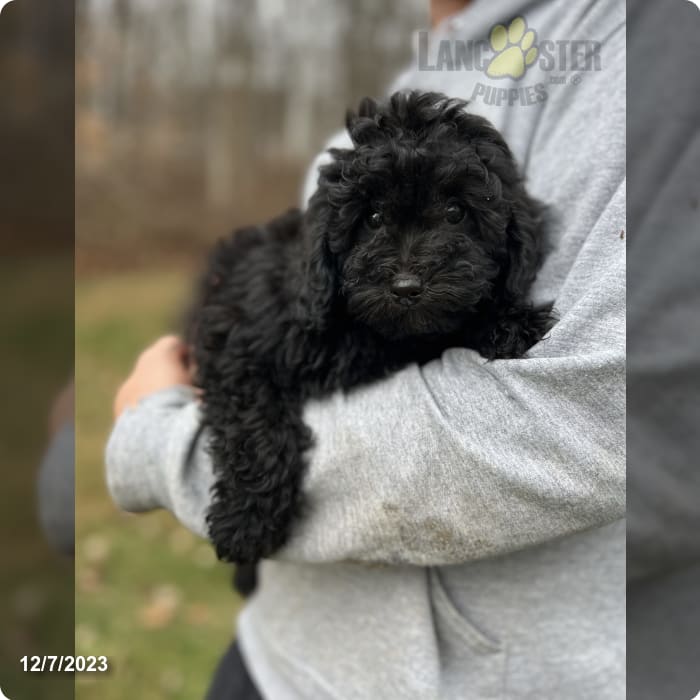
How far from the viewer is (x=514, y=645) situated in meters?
1.74

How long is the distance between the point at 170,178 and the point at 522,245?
6627 millimetres

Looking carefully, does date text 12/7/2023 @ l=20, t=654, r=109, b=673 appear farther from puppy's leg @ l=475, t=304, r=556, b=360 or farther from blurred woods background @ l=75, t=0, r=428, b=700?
blurred woods background @ l=75, t=0, r=428, b=700

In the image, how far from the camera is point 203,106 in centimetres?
780

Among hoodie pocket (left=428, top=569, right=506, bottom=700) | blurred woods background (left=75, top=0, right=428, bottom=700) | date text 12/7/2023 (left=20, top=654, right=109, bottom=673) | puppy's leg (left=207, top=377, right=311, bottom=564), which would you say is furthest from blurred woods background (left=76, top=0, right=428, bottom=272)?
hoodie pocket (left=428, top=569, right=506, bottom=700)

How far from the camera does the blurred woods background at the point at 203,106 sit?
253 inches

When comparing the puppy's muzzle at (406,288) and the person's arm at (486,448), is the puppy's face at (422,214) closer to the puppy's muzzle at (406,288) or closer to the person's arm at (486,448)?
the puppy's muzzle at (406,288)

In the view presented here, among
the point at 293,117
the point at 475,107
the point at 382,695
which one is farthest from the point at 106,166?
the point at 382,695

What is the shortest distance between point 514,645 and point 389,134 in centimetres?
118

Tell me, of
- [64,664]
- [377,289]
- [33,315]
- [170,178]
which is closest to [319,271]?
[377,289]

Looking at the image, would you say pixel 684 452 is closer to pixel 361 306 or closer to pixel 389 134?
pixel 361 306

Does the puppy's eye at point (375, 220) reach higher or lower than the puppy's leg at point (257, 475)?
higher

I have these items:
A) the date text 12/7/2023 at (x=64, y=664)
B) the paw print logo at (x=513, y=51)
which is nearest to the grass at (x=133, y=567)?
the date text 12/7/2023 at (x=64, y=664)

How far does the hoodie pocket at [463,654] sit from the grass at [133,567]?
2.39 meters

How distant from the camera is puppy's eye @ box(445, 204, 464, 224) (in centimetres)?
176
